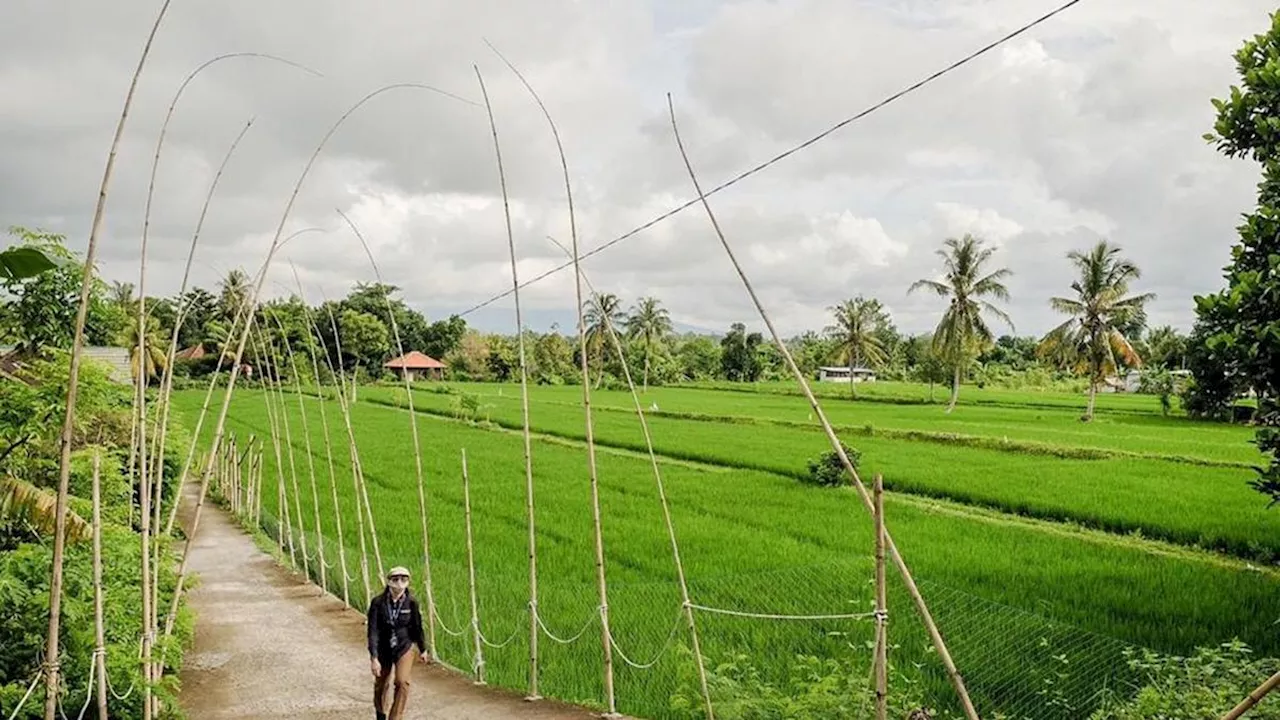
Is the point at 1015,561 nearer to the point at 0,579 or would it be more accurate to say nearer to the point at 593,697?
the point at 593,697

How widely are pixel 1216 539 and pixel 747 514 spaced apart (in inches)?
222

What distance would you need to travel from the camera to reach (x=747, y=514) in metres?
13.2

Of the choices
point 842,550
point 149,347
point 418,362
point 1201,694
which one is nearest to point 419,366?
point 418,362

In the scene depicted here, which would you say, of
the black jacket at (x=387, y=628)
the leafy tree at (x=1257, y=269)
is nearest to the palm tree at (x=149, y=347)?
the black jacket at (x=387, y=628)

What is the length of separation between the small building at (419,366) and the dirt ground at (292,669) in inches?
1535

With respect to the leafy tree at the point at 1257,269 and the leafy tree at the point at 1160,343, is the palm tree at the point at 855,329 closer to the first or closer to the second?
the leafy tree at the point at 1160,343

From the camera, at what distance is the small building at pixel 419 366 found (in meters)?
49.2

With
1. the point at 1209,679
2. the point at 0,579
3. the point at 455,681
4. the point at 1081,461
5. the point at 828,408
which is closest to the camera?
the point at 0,579

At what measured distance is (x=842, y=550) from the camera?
10.7m

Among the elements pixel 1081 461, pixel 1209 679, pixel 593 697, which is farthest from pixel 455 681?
pixel 1081 461

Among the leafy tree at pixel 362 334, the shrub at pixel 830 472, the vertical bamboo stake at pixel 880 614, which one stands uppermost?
the leafy tree at pixel 362 334

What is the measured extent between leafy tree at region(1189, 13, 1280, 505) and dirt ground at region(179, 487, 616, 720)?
471cm

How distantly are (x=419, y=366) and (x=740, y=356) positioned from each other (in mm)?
→ 19299

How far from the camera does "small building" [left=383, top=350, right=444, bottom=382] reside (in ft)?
161
